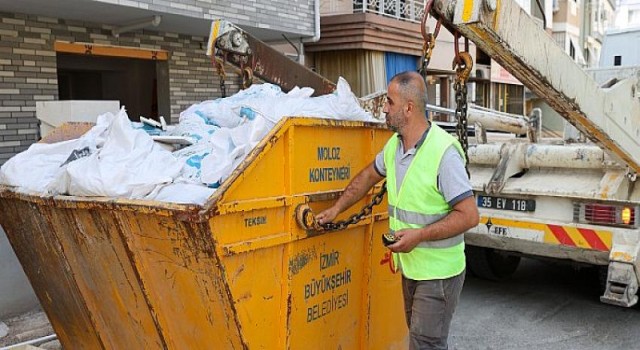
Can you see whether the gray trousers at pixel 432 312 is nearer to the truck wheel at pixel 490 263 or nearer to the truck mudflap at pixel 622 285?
the truck mudflap at pixel 622 285

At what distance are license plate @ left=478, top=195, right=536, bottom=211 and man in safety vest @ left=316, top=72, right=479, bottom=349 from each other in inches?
103

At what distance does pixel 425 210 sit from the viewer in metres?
2.97

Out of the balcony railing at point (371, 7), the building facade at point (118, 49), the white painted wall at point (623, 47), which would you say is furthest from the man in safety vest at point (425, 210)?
the balcony railing at point (371, 7)

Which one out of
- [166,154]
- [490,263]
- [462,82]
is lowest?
[490,263]

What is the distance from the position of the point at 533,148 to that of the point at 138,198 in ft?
13.1

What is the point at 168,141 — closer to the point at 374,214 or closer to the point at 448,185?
the point at 374,214

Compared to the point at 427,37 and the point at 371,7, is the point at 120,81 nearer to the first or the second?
the point at 371,7

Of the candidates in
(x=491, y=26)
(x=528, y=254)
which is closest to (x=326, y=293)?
(x=491, y=26)

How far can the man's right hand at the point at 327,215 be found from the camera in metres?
3.19

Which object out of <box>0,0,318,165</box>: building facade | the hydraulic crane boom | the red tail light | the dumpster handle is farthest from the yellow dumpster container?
<box>0,0,318,165</box>: building facade

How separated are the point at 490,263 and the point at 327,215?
360cm

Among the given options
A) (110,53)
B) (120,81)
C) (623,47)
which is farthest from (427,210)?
(120,81)

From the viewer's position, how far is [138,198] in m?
2.85

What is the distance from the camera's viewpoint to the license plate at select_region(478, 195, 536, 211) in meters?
5.48
